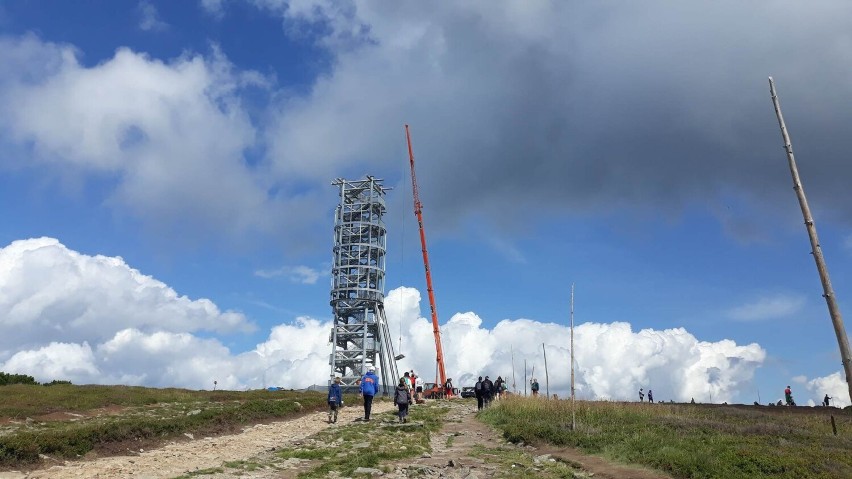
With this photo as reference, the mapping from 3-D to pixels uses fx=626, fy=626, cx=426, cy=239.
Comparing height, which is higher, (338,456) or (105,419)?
(105,419)

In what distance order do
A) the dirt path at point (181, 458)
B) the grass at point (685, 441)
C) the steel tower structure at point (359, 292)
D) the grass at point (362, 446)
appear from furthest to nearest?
the steel tower structure at point (359, 292)
the grass at point (362, 446)
the dirt path at point (181, 458)
the grass at point (685, 441)

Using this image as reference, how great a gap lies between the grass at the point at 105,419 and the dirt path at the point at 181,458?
1.02 m

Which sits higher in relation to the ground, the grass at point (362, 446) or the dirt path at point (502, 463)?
the grass at point (362, 446)

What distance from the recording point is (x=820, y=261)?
25.7 ft

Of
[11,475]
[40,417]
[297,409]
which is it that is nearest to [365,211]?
[297,409]

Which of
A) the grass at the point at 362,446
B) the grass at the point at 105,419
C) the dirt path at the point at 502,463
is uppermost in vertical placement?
the grass at the point at 105,419

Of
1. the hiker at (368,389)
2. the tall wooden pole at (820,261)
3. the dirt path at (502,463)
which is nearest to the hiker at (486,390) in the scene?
the hiker at (368,389)

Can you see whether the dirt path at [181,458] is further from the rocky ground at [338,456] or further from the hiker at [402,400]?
the hiker at [402,400]

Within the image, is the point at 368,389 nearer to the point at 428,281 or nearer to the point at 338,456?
the point at 338,456

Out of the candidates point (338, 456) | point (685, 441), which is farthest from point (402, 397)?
point (685, 441)

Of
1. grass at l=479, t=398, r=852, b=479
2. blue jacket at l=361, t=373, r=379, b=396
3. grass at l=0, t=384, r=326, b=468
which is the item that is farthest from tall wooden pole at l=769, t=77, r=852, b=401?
blue jacket at l=361, t=373, r=379, b=396

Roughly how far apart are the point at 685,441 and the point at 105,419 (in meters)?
26.5

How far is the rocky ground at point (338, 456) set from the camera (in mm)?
15562

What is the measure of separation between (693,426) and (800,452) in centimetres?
587
